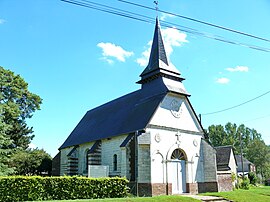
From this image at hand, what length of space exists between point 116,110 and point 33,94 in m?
17.8

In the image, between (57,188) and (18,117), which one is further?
(18,117)

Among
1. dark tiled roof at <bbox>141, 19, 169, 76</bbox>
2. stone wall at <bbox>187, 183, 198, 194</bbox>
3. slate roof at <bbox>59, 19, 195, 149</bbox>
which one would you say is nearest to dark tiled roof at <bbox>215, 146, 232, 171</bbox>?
stone wall at <bbox>187, 183, 198, 194</bbox>

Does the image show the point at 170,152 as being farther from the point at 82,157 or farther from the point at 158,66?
the point at 82,157

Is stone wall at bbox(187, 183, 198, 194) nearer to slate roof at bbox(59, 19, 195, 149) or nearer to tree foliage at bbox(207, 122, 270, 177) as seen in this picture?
slate roof at bbox(59, 19, 195, 149)

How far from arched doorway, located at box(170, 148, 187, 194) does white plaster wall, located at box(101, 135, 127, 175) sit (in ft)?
13.8

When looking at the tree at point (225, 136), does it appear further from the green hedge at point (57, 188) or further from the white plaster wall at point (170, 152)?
the green hedge at point (57, 188)

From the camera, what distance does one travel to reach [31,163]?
36.8 metres

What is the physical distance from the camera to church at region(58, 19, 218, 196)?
21.1 metres

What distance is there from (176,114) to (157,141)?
3431 millimetres

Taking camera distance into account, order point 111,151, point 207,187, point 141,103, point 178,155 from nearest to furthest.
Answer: point 178,155
point 207,187
point 111,151
point 141,103

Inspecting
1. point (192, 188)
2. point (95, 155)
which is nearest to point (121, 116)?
point (95, 155)

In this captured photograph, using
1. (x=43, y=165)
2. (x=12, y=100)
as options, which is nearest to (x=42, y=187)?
(x=43, y=165)

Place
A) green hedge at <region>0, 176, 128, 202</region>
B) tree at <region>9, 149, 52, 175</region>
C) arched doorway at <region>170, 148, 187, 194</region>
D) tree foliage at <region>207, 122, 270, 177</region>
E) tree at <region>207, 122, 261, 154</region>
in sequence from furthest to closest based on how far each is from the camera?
tree at <region>207, 122, 261, 154</region> < tree foliage at <region>207, 122, 270, 177</region> < tree at <region>9, 149, 52, 175</region> < arched doorway at <region>170, 148, 187, 194</region> < green hedge at <region>0, 176, 128, 202</region>

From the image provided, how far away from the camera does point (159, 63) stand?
2559 centimetres
